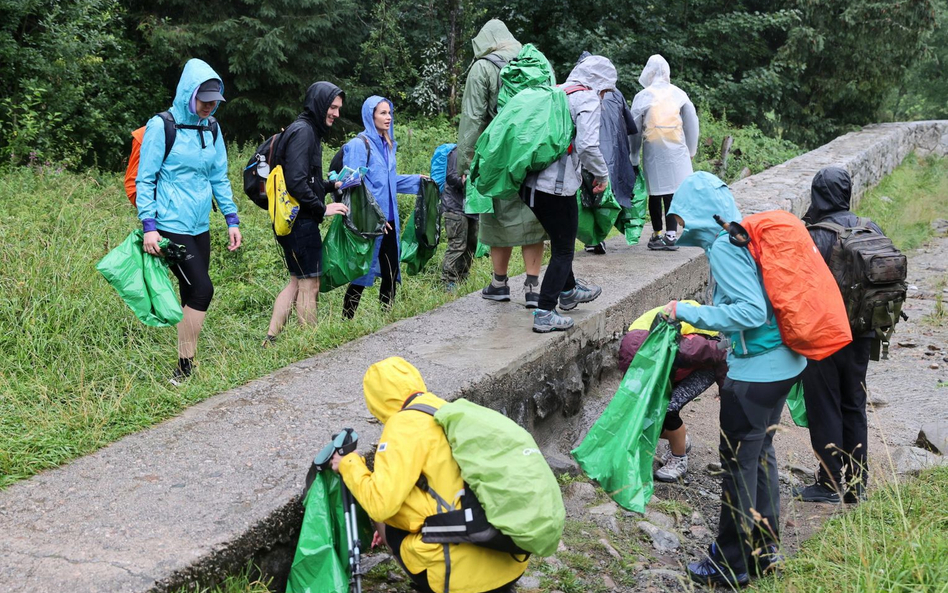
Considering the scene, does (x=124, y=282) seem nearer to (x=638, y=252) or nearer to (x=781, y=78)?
(x=638, y=252)

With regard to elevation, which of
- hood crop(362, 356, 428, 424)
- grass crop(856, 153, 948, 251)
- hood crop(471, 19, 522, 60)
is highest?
hood crop(471, 19, 522, 60)

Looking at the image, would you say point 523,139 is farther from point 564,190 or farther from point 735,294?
point 735,294

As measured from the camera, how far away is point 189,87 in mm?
4512

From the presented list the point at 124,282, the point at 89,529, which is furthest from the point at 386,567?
the point at 124,282

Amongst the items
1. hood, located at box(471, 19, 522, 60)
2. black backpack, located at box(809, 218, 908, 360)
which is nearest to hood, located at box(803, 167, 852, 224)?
black backpack, located at box(809, 218, 908, 360)

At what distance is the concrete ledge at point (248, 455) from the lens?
272cm

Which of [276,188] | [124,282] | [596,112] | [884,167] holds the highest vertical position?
[596,112]

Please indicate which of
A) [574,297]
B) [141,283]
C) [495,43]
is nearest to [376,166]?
[495,43]

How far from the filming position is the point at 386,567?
11.7 feet

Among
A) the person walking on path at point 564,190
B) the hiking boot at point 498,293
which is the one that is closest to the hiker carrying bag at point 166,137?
the person walking on path at point 564,190

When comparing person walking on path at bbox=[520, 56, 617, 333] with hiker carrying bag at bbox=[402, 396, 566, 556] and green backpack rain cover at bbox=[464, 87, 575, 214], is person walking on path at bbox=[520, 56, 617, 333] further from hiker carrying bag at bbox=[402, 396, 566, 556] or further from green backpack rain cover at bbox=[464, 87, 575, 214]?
hiker carrying bag at bbox=[402, 396, 566, 556]

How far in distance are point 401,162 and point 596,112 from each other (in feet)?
27.4

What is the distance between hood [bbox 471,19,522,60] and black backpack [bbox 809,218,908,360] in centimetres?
234

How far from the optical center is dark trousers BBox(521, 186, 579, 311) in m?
4.88
